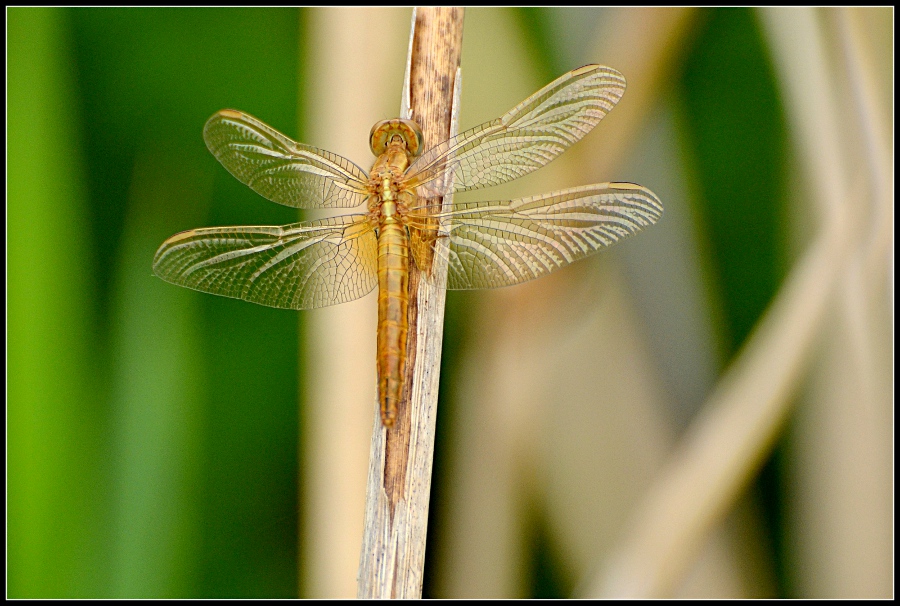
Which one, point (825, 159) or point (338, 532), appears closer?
point (338, 532)

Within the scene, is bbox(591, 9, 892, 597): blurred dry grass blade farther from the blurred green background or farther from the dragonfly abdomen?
the dragonfly abdomen

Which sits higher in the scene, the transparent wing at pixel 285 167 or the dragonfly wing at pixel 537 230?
the transparent wing at pixel 285 167

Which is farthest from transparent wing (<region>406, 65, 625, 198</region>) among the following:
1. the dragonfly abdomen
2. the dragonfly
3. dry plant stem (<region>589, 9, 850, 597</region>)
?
dry plant stem (<region>589, 9, 850, 597</region>)

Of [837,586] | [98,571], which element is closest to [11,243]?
[98,571]

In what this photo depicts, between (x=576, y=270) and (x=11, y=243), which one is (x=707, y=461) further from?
(x=11, y=243)

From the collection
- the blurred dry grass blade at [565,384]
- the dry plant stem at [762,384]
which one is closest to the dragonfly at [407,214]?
the blurred dry grass blade at [565,384]

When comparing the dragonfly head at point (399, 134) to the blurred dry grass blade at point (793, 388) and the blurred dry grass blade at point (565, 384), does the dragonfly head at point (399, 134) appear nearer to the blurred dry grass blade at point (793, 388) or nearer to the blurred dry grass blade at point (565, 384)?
the blurred dry grass blade at point (565, 384)

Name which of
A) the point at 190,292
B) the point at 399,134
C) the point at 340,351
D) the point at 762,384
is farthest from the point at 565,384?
the point at 190,292
